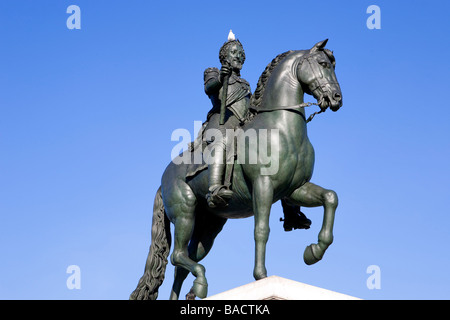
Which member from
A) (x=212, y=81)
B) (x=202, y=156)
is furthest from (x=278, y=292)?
(x=212, y=81)

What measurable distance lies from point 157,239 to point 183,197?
1.10 metres

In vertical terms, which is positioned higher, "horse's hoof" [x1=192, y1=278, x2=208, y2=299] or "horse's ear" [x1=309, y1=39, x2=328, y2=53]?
"horse's ear" [x1=309, y1=39, x2=328, y2=53]

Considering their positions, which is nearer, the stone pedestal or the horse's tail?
the stone pedestal

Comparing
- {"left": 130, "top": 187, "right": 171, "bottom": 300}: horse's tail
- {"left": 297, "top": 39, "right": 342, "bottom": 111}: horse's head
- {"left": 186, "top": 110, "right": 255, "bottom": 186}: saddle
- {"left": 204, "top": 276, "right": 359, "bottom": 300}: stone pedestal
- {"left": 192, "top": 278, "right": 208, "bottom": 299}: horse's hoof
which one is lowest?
{"left": 204, "top": 276, "right": 359, "bottom": 300}: stone pedestal

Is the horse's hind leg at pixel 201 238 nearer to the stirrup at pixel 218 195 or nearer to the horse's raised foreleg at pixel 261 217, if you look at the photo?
the stirrup at pixel 218 195

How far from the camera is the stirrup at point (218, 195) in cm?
1430

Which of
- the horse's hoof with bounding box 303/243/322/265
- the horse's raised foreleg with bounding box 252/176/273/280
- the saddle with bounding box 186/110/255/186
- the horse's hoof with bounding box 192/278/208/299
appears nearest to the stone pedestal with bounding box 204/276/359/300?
the horse's raised foreleg with bounding box 252/176/273/280

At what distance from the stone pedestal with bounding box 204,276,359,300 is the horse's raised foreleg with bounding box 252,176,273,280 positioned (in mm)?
813

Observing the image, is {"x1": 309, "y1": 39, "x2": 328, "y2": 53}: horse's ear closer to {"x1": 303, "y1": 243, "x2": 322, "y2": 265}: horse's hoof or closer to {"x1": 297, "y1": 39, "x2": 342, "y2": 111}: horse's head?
{"x1": 297, "y1": 39, "x2": 342, "y2": 111}: horse's head

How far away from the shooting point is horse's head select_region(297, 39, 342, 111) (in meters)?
14.0

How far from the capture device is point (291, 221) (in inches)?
593
